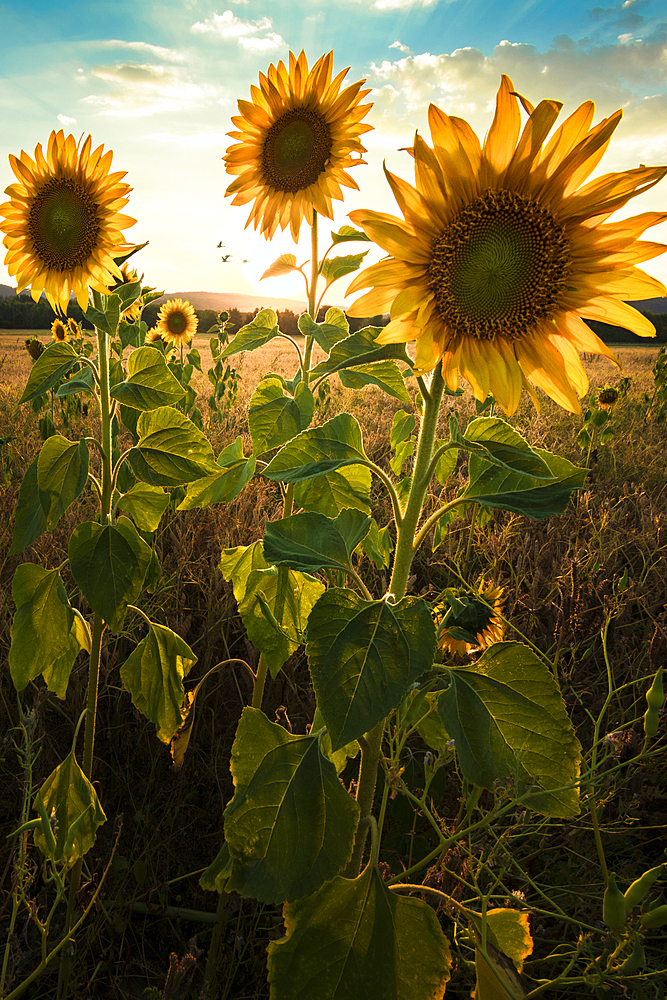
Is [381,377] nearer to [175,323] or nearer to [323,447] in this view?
[323,447]

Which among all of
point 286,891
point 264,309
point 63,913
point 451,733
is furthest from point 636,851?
point 264,309

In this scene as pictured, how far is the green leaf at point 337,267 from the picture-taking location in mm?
1682

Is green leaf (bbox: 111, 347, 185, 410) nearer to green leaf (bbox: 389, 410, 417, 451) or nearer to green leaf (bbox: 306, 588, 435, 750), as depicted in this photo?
green leaf (bbox: 389, 410, 417, 451)

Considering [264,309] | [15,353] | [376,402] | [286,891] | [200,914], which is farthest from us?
[15,353]

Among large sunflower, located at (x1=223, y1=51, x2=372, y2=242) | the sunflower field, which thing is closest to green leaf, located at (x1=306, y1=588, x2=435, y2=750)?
the sunflower field

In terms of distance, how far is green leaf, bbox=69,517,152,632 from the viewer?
1.36 m

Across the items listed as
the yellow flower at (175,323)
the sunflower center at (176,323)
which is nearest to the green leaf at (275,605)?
the yellow flower at (175,323)

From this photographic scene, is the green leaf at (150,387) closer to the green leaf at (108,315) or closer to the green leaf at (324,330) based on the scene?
the green leaf at (108,315)

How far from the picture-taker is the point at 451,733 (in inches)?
41.4

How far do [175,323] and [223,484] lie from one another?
18.3 ft

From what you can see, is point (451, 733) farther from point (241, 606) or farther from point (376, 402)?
point (376, 402)

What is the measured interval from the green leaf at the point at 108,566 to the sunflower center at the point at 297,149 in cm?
113

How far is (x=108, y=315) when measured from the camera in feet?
4.78

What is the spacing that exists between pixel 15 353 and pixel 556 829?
1403cm
